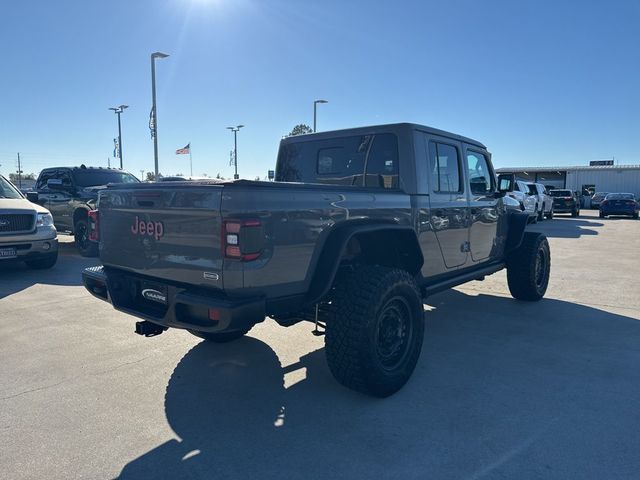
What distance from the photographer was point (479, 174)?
5.29 metres

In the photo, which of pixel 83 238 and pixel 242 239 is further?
pixel 83 238

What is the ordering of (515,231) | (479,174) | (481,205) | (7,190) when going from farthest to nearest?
(7,190) → (515,231) → (479,174) → (481,205)

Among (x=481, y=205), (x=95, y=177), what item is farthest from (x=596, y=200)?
(x=95, y=177)

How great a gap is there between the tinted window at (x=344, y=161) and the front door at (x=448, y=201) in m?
0.41

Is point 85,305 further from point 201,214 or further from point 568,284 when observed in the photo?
point 568,284

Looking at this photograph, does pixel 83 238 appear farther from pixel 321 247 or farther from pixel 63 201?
pixel 321 247

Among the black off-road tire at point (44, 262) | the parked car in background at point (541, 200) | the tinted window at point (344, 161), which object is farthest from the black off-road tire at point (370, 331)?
the parked car in background at point (541, 200)

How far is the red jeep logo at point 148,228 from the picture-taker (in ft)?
10.2

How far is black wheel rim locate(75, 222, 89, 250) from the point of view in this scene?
9.93m

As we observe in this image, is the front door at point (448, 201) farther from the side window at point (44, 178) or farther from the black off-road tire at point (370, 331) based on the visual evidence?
the side window at point (44, 178)

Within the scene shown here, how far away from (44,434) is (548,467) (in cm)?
294

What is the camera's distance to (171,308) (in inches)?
114

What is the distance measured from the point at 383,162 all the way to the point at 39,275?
639cm

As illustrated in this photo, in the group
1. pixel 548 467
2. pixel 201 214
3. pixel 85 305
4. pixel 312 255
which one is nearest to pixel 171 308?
pixel 201 214
